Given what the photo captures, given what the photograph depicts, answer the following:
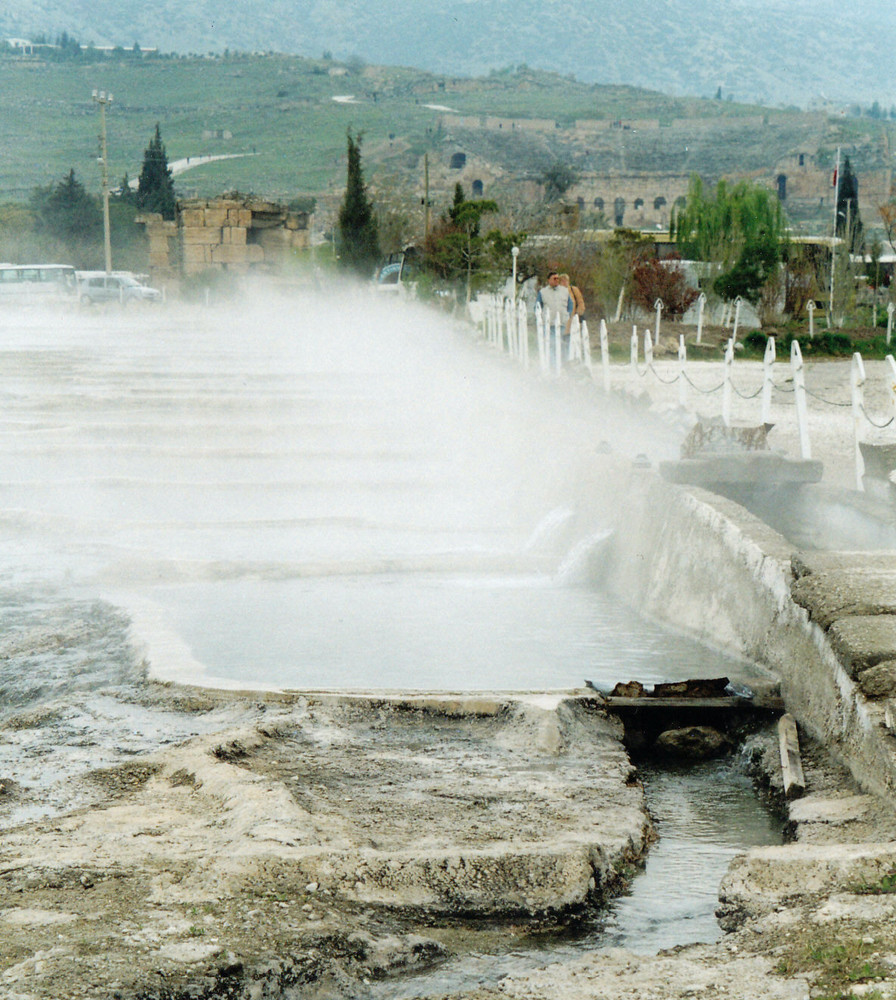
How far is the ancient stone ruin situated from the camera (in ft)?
172

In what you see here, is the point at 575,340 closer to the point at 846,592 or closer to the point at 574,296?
the point at 574,296

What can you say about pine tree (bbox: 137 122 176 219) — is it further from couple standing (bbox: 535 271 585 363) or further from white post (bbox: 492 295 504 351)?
couple standing (bbox: 535 271 585 363)

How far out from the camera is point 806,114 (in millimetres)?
120562

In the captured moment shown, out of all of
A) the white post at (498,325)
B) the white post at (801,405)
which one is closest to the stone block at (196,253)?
the white post at (498,325)

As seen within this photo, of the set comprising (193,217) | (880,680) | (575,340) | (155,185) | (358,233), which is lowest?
(880,680)

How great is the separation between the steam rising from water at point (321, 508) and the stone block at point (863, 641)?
2.22 meters

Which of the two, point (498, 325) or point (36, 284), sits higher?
point (498, 325)

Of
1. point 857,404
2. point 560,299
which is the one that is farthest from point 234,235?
point 857,404

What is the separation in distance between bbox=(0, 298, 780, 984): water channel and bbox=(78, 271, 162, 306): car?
2212 centimetres

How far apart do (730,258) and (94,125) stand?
119381mm

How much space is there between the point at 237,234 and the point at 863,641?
49.6 m

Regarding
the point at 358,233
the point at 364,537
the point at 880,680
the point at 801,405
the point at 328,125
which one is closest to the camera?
the point at 880,680

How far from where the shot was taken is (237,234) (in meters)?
52.3

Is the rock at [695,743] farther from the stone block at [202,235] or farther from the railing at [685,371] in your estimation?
the stone block at [202,235]
